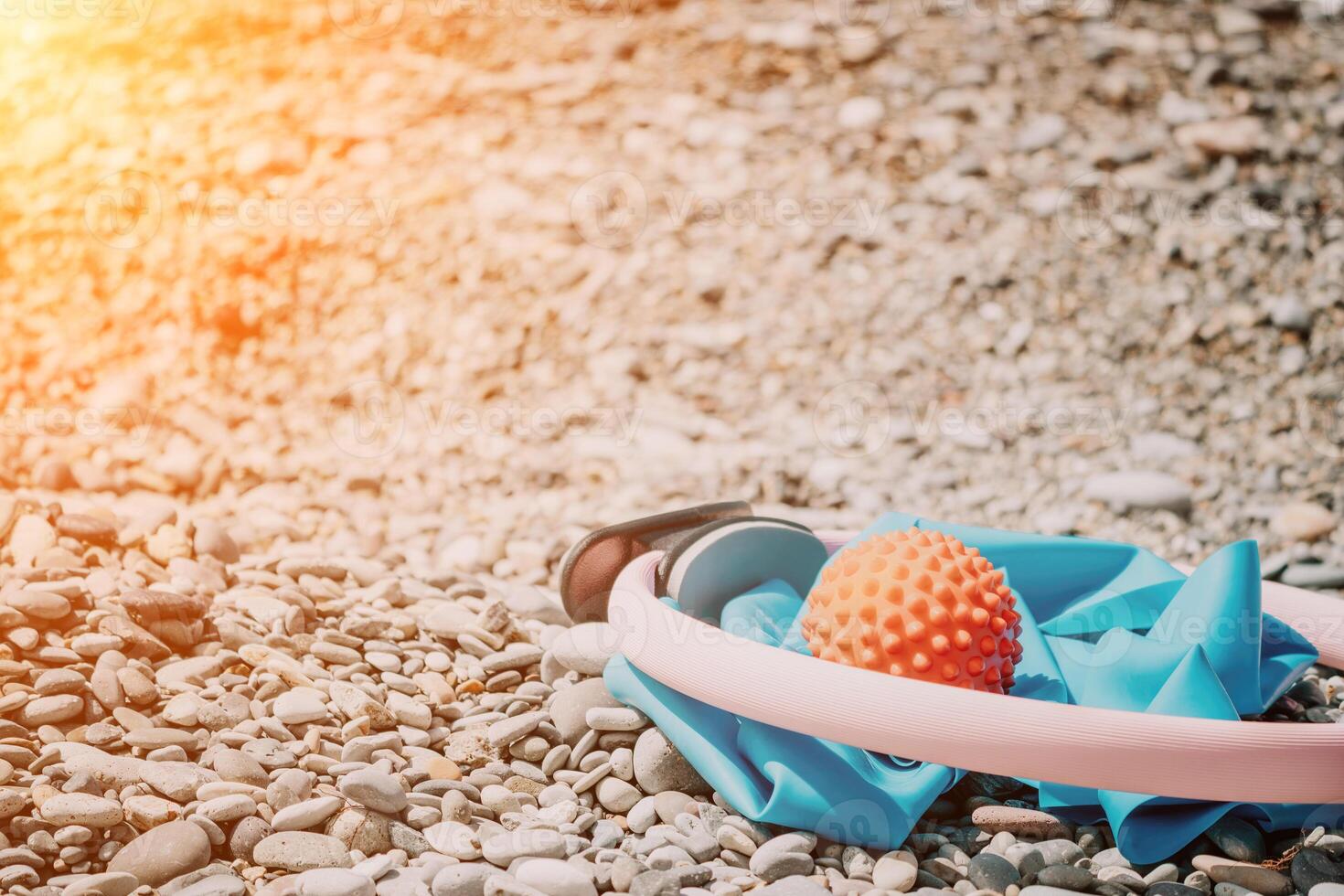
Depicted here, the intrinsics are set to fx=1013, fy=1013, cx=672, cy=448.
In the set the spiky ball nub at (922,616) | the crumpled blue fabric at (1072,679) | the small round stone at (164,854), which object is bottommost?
the crumpled blue fabric at (1072,679)

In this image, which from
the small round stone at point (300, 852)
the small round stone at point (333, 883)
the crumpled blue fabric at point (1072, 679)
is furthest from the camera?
the crumpled blue fabric at point (1072, 679)

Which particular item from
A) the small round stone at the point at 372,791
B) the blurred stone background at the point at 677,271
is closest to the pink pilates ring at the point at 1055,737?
the small round stone at the point at 372,791

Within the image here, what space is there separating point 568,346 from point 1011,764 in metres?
3.48

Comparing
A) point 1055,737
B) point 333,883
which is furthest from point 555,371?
point 1055,737

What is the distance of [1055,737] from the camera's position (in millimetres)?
1816

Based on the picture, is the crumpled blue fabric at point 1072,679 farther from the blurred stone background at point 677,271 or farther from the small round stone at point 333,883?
the blurred stone background at point 677,271

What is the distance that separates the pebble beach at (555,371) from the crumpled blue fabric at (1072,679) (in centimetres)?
7

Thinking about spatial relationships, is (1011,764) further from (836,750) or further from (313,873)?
(313,873)

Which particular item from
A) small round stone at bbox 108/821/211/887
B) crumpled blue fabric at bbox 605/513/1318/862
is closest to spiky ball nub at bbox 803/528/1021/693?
crumpled blue fabric at bbox 605/513/1318/862

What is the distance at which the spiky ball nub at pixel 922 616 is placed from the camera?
2086 mm

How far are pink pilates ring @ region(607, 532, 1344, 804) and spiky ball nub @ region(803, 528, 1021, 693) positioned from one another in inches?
8.2

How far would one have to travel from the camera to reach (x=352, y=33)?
662 centimetres

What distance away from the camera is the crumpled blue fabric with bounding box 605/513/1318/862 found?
2053 mm

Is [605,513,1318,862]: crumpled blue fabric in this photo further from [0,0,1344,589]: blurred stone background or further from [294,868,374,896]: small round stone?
[0,0,1344,589]: blurred stone background
